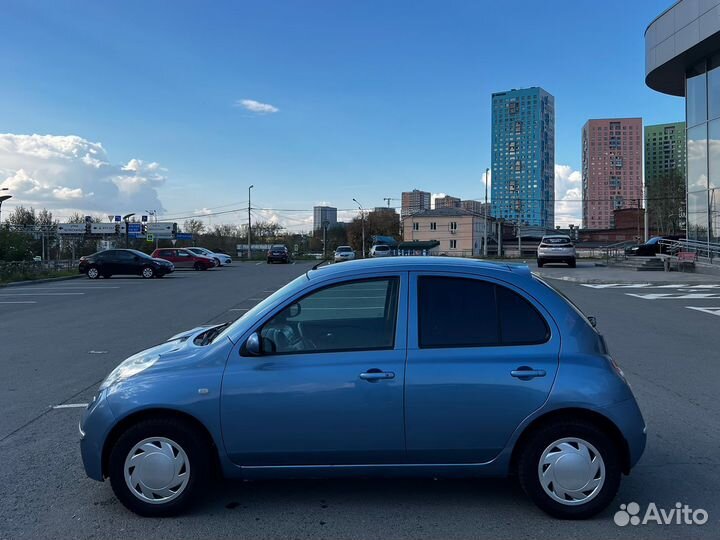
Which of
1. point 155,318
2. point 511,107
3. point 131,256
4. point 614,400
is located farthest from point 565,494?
point 511,107

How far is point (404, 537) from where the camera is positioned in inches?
140

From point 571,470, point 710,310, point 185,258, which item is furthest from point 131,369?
point 185,258

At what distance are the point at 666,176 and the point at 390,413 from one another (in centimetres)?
7191

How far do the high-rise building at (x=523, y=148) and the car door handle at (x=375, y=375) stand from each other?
101910 mm

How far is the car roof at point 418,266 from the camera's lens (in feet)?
13.4

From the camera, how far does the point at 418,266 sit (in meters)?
4.09

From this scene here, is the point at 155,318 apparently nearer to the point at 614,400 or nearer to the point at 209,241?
the point at 614,400

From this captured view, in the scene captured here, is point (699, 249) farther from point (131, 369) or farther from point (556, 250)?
point (131, 369)

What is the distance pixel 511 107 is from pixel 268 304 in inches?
4337

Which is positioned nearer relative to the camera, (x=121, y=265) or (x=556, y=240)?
(x=121, y=265)

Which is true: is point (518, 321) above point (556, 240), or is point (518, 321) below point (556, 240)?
below

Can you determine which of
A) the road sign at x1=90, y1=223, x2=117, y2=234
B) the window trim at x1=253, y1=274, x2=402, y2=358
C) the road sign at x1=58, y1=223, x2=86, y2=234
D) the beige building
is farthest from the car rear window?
the beige building

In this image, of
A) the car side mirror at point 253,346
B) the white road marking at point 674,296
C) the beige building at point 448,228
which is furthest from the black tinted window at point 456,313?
the beige building at point 448,228

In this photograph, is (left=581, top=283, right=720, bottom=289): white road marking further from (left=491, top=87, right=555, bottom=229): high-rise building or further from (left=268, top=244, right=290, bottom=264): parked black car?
(left=491, top=87, right=555, bottom=229): high-rise building
